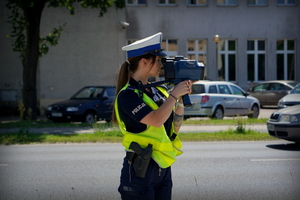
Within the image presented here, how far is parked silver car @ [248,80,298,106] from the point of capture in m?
25.9

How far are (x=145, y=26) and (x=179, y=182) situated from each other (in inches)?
868

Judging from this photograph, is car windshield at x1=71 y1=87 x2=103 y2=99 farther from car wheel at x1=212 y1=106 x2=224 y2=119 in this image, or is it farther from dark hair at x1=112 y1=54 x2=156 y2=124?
dark hair at x1=112 y1=54 x2=156 y2=124

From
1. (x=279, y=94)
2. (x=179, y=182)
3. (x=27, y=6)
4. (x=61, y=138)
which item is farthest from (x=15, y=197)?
(x=279, y=94)

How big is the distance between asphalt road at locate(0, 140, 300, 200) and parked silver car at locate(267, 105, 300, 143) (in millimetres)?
363

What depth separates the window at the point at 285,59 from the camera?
2989cm

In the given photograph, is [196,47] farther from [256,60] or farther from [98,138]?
[98,138]

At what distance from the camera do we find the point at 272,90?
86.7 feet

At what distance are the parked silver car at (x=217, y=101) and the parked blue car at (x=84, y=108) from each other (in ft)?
11.0

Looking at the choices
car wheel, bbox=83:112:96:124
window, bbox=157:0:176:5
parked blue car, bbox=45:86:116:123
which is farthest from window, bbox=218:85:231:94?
window, bbox=157:0:176:5

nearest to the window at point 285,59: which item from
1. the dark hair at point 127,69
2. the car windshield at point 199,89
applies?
the car windshield at point 199,89

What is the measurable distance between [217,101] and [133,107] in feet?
50.7

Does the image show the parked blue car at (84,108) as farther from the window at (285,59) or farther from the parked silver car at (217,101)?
the window at (285,59)

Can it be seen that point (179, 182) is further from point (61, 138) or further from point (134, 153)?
point (61, 138)

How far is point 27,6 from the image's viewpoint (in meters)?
19.1
